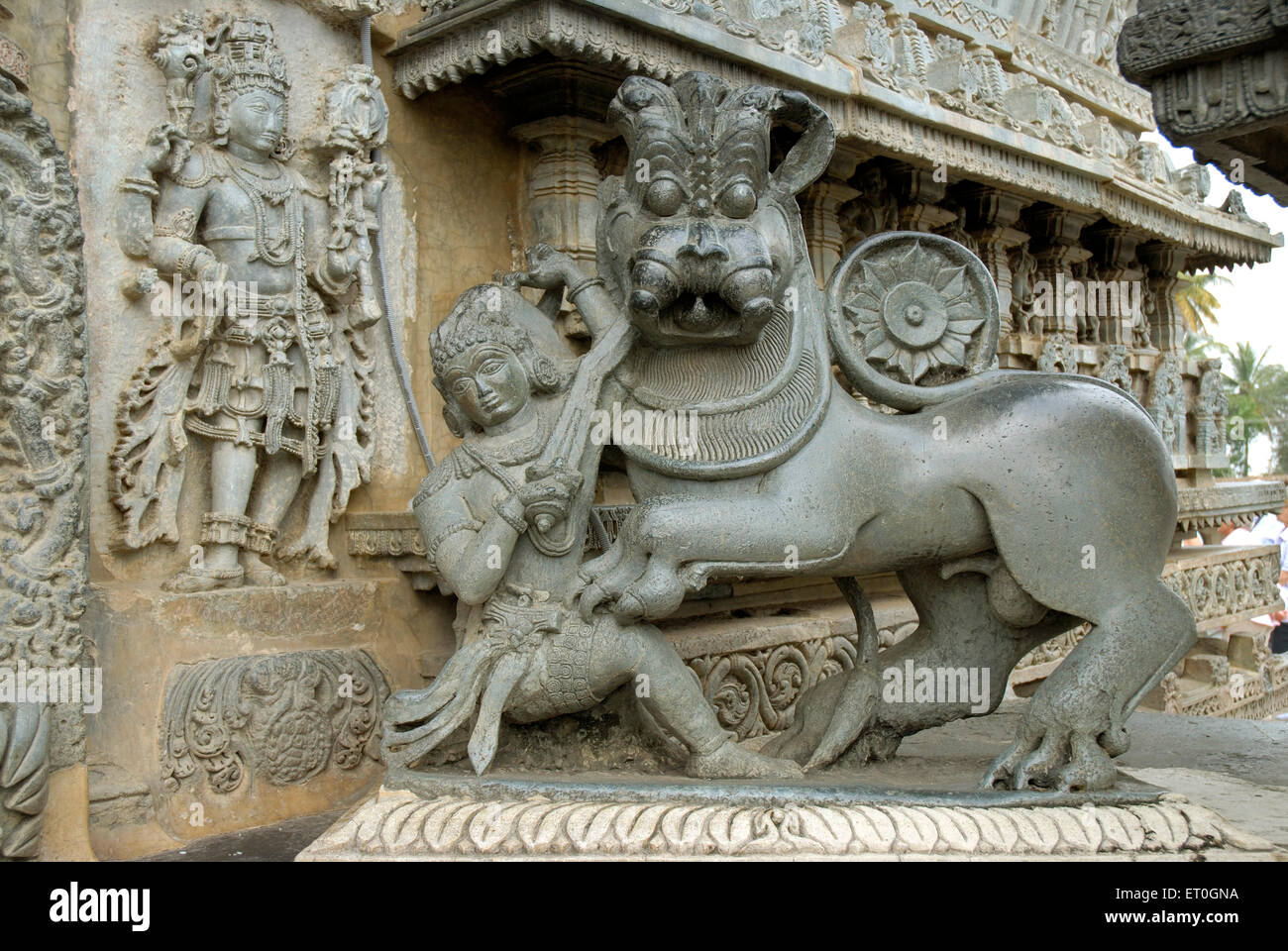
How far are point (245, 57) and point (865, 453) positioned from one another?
288 cm

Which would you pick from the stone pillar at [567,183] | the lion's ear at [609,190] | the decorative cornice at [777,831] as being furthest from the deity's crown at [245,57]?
the decorative cornice at [777,831]

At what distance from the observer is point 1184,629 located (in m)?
3.11

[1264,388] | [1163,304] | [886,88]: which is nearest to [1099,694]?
[886,88]

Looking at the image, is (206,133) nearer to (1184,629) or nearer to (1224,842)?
(1184,629)

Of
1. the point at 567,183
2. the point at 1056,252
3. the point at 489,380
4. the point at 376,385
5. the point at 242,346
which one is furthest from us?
the point at 1056,252

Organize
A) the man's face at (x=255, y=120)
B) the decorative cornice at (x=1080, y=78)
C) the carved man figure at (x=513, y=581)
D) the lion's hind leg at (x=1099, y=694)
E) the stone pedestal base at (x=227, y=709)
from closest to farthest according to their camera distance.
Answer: the lion's hind leg at (x=1099, y=694) < the carved man figure at (x=513, y=581) < the stone pedestal base at (x=227, y=709) < the man's face at (x=255, y=120) < the decorative cornice at (x=1080, y=78)

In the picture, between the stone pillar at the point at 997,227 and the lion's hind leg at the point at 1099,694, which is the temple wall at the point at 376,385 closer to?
the stone pillar at the point at 997,227

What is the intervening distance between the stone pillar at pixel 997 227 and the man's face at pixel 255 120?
473 cm

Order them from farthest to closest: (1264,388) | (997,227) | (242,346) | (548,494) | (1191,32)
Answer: (1264,388) → (997,227) → (242,346) → (548,494) → (1191,32)

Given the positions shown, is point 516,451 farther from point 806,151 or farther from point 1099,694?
point 1099,694

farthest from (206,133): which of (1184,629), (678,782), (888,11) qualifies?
(888,11)

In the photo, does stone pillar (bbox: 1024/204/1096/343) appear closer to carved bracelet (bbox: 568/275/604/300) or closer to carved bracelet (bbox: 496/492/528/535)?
carved bracelet (bbox: 568/275/604/300)

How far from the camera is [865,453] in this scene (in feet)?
10.6

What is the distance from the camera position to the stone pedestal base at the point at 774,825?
2768 millimetres
